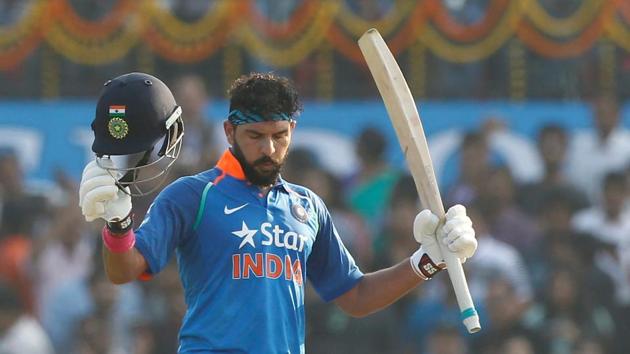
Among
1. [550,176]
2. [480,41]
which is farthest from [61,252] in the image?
[550,176]

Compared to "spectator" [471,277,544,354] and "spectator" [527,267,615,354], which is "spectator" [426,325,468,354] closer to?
"spectator" [471,277,544,354]

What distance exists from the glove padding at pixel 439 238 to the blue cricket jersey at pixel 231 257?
1.59ft

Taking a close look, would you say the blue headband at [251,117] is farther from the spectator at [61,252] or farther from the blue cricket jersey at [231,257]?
the spectator at [61,252]

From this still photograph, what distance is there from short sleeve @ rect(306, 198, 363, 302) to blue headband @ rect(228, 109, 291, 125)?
1.66 ft

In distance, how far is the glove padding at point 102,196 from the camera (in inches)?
188

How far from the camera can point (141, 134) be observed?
4945 millimetres

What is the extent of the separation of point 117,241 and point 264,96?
86 cm

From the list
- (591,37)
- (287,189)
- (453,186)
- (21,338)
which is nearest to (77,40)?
(21,338)

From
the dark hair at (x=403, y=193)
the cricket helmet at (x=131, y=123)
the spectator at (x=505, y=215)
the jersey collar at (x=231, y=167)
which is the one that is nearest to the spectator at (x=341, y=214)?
the dark hair at (x=403, y=193)

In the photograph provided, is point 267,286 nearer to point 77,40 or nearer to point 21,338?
point 21,338

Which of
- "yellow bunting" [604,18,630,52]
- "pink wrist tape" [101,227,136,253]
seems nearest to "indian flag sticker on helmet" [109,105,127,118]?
"pink wrist tape" [101,227,136,253]

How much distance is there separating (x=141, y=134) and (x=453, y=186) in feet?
19.9

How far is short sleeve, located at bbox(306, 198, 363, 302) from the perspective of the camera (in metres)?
5.68

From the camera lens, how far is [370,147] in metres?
10.6
